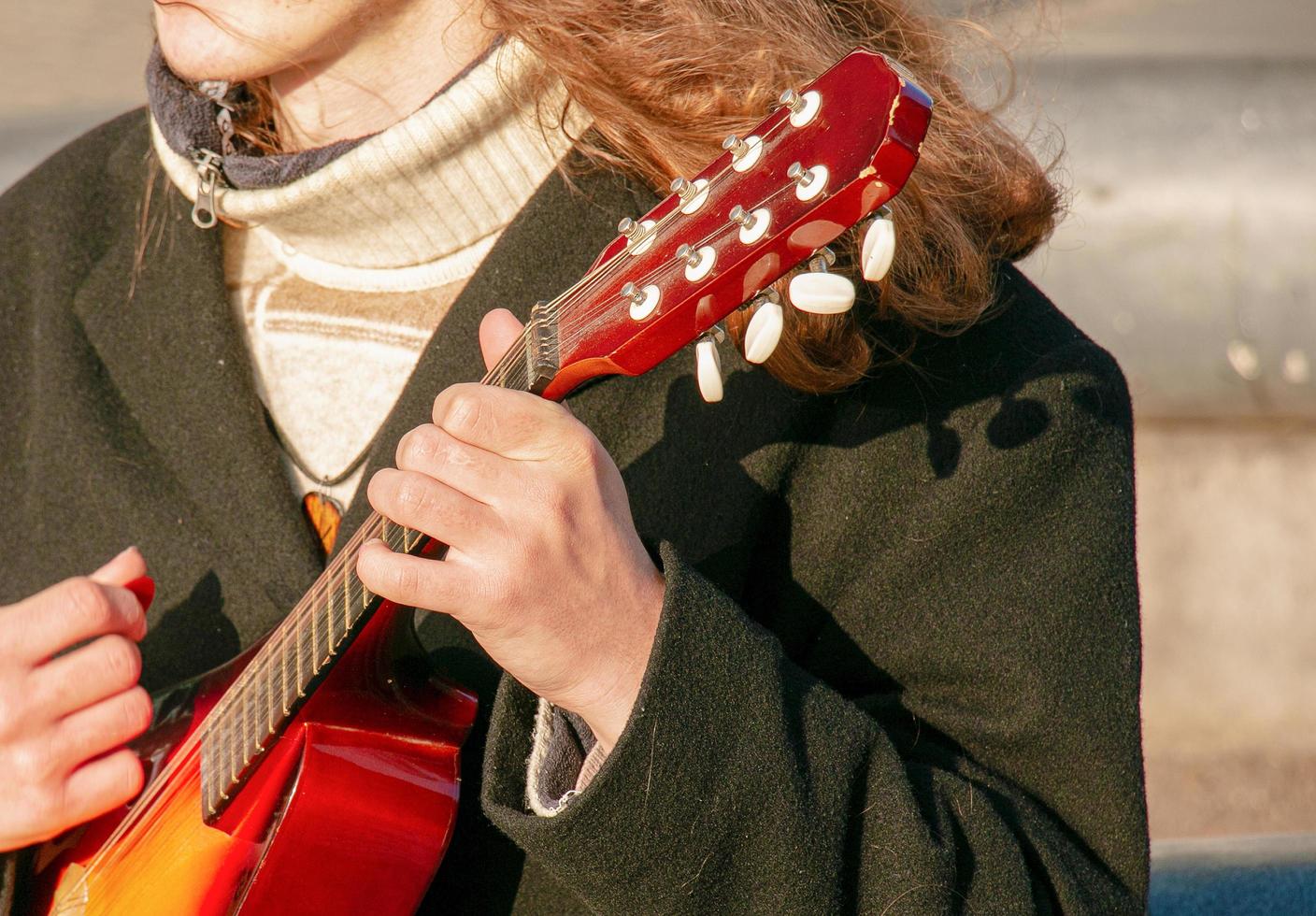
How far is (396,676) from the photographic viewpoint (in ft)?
3.55

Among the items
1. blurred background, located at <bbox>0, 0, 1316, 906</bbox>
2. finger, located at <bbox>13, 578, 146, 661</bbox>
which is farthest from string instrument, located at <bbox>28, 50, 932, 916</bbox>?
blurred background, located at <bbox>0, 0, 1316, 906</bbox>

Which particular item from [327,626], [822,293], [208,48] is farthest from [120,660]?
[822,293]

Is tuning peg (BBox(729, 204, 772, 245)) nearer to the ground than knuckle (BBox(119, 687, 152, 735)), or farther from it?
farther from it

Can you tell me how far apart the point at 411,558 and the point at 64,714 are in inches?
19.3

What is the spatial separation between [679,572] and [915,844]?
11.2 inches

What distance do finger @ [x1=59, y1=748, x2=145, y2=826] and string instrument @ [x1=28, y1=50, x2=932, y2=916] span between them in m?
0.02

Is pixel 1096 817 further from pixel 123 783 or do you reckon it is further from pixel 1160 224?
pixel 1160 224

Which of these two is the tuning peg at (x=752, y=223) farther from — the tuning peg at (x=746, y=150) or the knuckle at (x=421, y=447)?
the knuckle at (x=421, y=447)

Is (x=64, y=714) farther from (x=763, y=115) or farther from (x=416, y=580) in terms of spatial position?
(x=763, y=115)

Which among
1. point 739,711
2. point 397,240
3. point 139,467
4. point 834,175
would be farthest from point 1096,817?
point 139,467

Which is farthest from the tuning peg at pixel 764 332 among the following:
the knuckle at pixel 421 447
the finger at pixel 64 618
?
the finger at pixel 64 618

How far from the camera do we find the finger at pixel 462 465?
871mm

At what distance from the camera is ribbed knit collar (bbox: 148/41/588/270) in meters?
1.20

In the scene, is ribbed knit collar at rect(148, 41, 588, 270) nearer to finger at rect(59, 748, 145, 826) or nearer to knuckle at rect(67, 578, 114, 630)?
knuckle at rect(67, 578, 114, 630)
